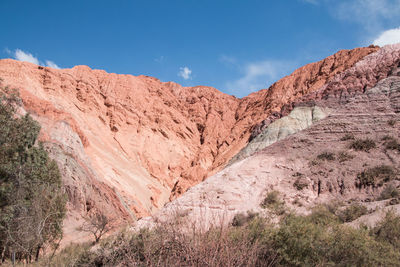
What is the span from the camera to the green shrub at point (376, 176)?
19188mm

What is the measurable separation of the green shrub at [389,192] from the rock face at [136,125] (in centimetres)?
1998

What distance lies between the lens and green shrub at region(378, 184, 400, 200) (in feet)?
54.6

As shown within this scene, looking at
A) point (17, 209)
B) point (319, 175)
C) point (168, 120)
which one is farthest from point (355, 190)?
point (168, 120)

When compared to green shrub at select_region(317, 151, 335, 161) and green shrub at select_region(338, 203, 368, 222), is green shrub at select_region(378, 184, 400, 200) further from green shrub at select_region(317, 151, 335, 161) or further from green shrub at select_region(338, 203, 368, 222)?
green shrub at select_region(317, 151, 335, 161)

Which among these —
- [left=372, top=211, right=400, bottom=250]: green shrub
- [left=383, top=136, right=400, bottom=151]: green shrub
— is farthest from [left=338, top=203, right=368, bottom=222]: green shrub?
[left=383, top=136, right=400, bottom=151]: green shrub

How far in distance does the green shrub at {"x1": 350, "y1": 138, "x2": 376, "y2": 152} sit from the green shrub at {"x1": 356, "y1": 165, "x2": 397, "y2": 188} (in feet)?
11.1

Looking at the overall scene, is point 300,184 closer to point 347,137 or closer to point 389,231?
point 347,137

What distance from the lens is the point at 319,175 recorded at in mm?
22188

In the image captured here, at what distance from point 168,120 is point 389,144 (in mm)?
44340

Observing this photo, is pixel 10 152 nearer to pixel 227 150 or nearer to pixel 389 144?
pixel 389 144

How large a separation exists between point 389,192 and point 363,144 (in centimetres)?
763

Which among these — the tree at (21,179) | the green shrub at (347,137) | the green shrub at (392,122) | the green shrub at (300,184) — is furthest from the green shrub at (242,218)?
the green shrub at (392,122)

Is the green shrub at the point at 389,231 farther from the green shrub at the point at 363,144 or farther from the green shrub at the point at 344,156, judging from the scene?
the green shrub at the point at 363,144

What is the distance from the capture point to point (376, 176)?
19812 millimetres
